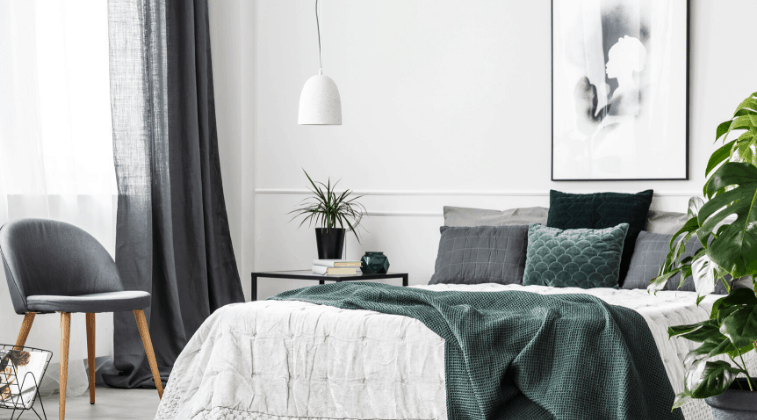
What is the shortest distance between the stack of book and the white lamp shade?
0.81 m

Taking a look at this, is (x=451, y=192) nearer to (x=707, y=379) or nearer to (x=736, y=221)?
(x=707, y=379)

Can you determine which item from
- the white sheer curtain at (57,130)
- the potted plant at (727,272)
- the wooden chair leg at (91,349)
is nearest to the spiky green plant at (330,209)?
the white sheer curtain at (57,130)

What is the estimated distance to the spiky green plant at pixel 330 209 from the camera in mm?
4621

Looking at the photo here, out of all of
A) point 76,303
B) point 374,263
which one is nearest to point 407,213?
point 374,263

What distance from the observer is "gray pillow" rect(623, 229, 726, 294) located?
347 cm

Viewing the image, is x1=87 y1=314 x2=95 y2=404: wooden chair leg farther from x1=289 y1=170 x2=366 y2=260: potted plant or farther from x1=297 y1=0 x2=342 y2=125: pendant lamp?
x1=297 y1=0 x2=342 y2=125: pendant lamp

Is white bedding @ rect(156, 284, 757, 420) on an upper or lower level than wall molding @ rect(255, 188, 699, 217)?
lower

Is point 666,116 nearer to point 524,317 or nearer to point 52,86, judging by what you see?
point 524,317

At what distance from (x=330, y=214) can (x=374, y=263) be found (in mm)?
430

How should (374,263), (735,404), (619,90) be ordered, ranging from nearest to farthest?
(735,404) < (619,90) < (374,263)

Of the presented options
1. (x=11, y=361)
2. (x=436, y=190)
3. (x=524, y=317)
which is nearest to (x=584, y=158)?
(x=436, y=190)

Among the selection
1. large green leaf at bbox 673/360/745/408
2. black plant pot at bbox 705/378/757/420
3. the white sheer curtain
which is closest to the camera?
large green leaf at bbox 673/360/745/408

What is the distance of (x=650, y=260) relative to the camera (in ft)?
11.6

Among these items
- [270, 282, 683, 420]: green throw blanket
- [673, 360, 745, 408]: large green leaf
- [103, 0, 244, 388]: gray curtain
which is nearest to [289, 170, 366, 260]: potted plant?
[103, 0, 244, 388]: gray curtain
